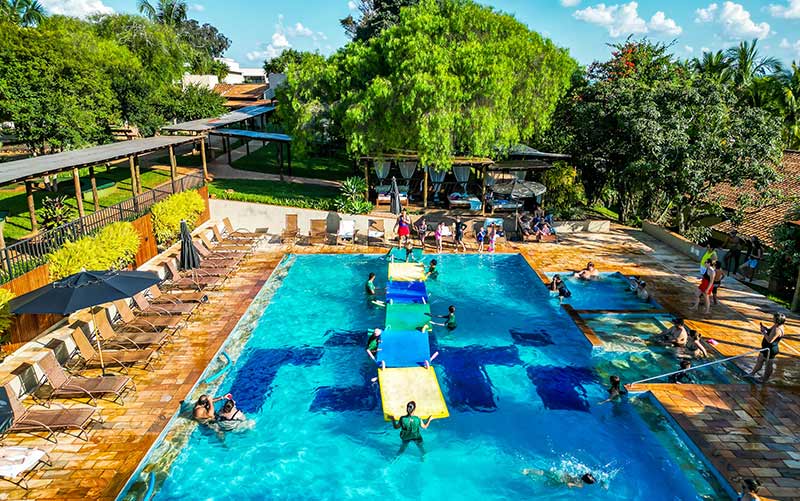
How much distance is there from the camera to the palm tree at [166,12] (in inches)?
3063

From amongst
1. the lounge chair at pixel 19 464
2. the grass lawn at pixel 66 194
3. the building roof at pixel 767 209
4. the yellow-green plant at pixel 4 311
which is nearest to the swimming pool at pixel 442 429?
the lounge chair at pixel 19 464

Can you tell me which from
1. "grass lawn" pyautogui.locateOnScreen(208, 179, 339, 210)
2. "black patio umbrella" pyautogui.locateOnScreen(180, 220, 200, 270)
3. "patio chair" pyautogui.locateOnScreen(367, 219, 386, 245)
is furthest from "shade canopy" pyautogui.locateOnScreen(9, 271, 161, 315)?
"grass lawn" pyautogui.locateOnScreen(208, 179, 339, 210)

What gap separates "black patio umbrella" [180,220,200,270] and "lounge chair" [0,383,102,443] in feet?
21.2

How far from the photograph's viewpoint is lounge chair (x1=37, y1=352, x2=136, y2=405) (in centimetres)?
1016

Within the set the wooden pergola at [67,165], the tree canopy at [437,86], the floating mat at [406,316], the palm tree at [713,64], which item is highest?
the palm tree at [713,64]

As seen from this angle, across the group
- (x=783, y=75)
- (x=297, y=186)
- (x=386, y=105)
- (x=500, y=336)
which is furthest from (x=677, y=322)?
(x=783, y=75)

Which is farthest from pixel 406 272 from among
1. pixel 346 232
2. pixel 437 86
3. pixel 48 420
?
pixel 48 420

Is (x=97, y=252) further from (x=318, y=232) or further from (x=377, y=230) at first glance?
(x=377, y=230)

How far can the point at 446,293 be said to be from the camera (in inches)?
689

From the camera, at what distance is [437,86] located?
2111 cm

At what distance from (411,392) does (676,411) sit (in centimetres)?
574

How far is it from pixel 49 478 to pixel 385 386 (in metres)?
6.27

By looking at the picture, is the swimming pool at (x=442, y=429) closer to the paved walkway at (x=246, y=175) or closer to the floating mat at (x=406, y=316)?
the floating mat at (x=406, y=316)

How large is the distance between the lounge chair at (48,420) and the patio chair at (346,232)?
13.2m
